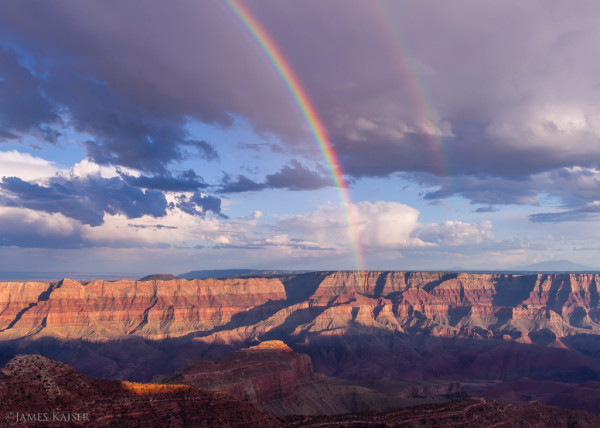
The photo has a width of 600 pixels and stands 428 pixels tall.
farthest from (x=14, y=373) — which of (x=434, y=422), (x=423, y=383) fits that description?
(x=423, y=383)

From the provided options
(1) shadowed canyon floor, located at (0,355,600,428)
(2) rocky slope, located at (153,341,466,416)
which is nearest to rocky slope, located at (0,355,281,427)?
(1) shadowed canyon floor, located at (0,355,600,428)

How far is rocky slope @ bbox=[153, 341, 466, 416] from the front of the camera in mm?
112581

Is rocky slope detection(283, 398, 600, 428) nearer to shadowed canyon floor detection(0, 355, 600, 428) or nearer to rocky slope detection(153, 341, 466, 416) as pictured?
shadowed canyon floor detection(0, 355, 600, 428)

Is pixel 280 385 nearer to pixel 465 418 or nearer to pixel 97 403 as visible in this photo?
pixel 465 418

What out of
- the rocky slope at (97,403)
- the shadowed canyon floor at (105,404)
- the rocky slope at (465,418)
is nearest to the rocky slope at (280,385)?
the rocky slope at (465,418)

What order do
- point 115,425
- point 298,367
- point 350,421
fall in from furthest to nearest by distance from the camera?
point 298,367
point 350,421
point 115,425

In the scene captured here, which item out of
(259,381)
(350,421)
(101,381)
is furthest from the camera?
(259,381)

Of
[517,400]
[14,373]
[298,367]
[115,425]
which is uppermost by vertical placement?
[14,373]

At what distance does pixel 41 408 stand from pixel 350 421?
4325 cm

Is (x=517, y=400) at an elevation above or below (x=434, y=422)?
below

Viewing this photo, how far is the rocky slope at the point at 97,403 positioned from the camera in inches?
1874

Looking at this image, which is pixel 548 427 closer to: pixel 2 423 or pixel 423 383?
pixel 2 423

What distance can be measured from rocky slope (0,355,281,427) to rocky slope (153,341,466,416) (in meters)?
45.8

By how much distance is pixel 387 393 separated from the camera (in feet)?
517
